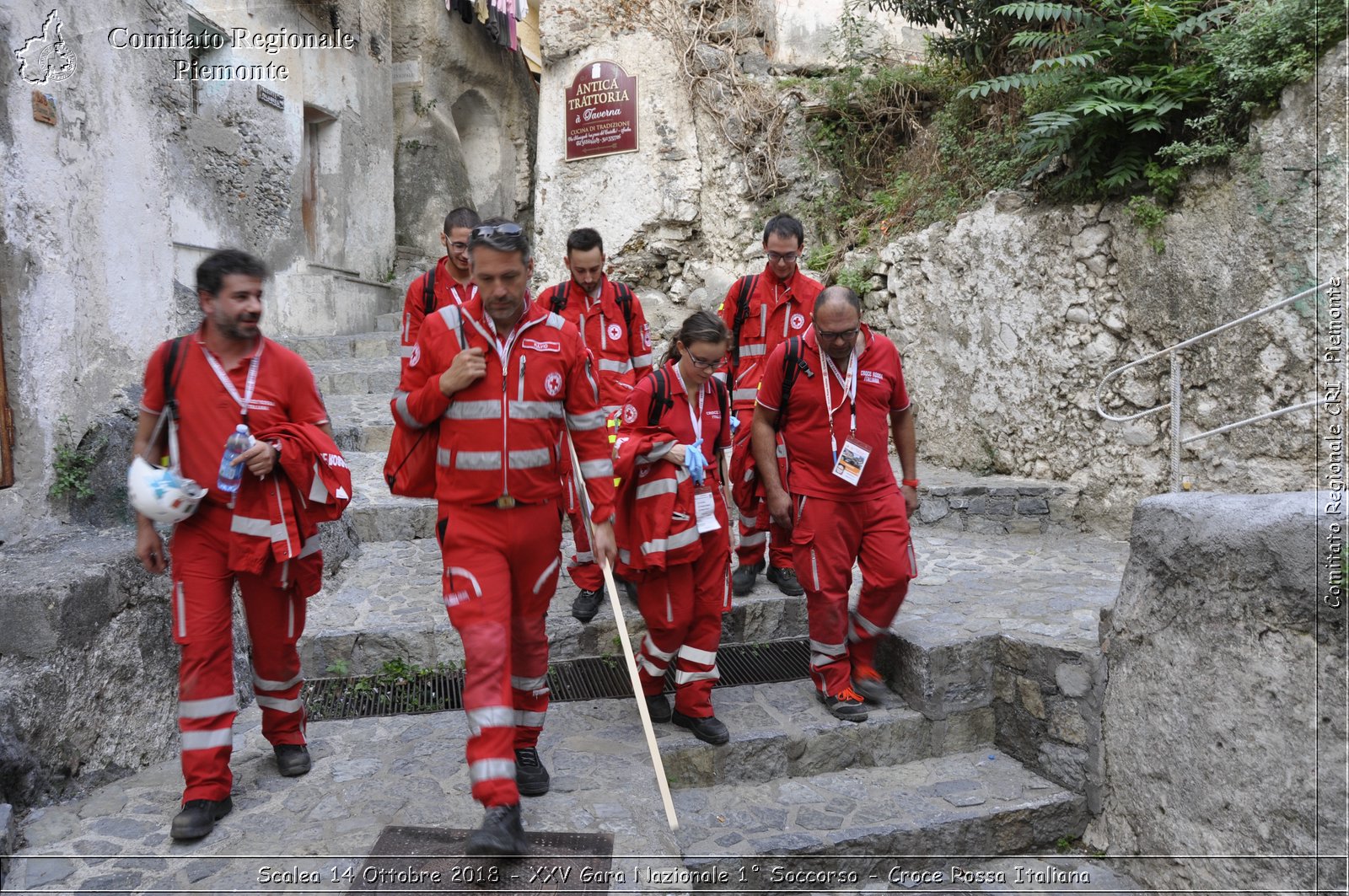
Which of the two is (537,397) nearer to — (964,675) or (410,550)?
(964,675)

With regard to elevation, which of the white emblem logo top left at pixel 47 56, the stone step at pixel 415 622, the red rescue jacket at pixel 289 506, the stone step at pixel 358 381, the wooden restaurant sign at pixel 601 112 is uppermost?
the wooden restaurant sign at pixel 601 112

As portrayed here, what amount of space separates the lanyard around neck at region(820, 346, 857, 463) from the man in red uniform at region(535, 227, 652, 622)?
1.38m

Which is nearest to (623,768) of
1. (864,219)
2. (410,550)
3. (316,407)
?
(316,407)

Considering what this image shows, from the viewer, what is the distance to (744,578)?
542cm

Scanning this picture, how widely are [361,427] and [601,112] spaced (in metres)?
4.47

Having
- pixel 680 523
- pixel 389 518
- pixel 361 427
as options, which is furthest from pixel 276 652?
pixel 361 427

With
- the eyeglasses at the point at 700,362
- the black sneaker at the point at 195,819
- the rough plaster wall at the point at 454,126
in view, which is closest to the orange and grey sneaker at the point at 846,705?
the eyeglasses at the point at 700,362

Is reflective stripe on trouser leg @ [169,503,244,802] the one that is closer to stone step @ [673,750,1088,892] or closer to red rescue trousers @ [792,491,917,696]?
stone step @ [673,750,1088,892]

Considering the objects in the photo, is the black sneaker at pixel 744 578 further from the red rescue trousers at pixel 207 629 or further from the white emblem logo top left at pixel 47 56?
the white emblem logo top left at pixel 47 56

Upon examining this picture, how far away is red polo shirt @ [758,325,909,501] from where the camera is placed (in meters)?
4.27

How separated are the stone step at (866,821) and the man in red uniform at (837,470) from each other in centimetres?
41

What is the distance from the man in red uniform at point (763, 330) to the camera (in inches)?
213

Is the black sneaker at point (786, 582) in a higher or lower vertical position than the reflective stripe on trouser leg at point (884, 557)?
lower

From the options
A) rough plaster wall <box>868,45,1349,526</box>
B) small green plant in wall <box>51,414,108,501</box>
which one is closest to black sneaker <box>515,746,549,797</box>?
small green plant in wall <box>51,414,108,501</box>
